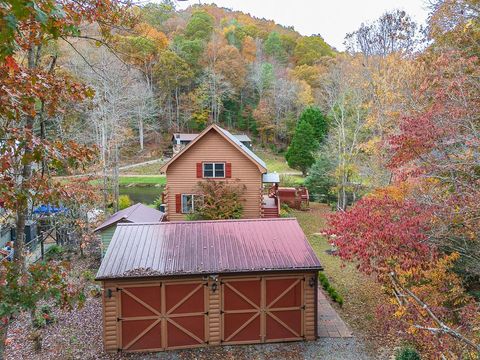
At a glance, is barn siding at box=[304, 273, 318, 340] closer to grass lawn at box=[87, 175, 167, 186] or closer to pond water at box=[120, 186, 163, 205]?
pond water at box=[120, 186, 163, 205]

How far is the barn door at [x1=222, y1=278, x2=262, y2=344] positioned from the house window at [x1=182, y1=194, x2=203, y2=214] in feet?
32.9

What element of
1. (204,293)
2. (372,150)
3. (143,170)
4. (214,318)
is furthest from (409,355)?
(143,170)

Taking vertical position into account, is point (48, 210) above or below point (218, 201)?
above

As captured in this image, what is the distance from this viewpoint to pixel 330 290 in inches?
551

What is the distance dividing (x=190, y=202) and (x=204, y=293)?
34.6 feet

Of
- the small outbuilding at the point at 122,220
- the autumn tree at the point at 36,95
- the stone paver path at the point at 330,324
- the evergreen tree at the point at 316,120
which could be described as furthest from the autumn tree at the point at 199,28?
the autumn tree at the point at 36,95

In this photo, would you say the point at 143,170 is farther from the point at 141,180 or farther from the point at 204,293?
the point at 204,293

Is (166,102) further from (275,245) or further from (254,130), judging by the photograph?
(275,245)

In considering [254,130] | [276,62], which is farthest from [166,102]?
[276,62]

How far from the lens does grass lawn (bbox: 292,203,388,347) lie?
37.7ft

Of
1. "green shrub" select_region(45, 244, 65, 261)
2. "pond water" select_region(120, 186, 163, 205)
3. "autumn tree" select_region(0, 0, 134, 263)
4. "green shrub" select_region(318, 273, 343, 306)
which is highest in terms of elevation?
"autumn tree" select_region(0, 0, 134, 263)

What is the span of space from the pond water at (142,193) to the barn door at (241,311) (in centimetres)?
2551

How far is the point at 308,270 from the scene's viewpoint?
35.3ft

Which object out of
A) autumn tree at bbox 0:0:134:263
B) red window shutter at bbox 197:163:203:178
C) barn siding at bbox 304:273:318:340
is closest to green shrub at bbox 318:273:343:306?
barn siding at bbox 304:273:318:340
